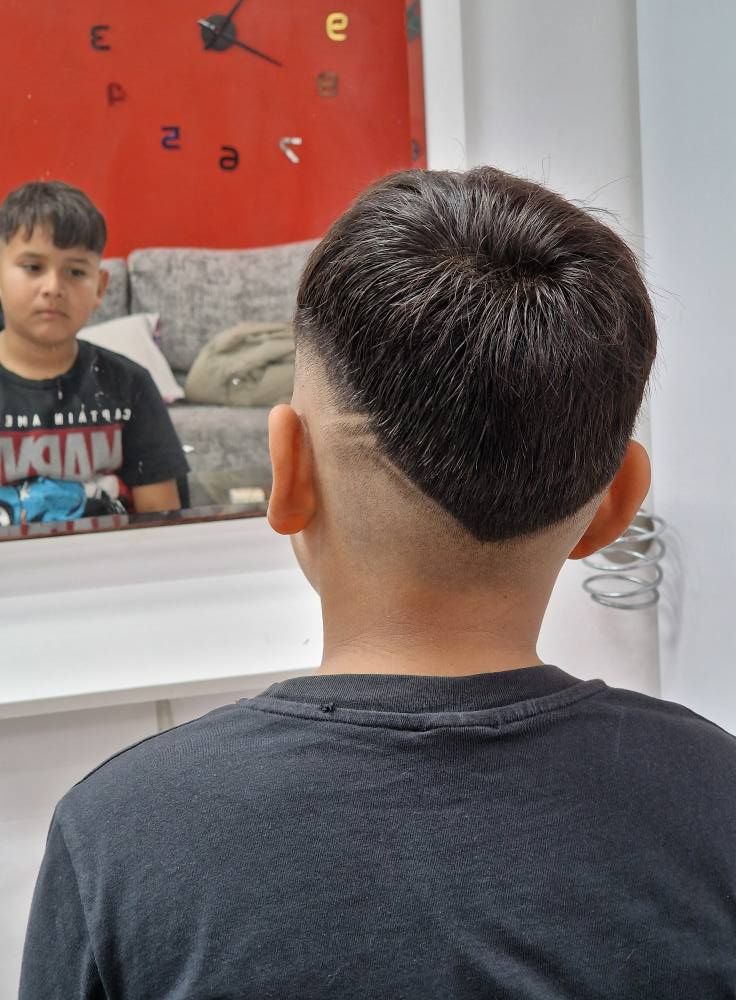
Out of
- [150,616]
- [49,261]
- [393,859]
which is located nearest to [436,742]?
[393,859]

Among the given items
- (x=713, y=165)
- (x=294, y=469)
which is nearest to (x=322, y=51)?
(x=713, y=165)

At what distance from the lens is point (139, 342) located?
130 centimetres

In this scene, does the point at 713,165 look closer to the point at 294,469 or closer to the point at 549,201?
the point at 549,201

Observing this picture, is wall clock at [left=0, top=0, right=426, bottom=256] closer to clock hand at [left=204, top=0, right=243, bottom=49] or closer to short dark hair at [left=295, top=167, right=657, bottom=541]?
clock hand at [left=204, top=0, right=243, bottom=49]

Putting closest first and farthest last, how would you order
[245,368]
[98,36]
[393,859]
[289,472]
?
1. [393,859]
2. [289,472]
3. [98,36]
4. [245,368]

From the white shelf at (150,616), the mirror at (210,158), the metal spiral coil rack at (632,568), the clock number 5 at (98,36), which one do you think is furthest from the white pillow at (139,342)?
the metal spiral coil rack at (632,568)

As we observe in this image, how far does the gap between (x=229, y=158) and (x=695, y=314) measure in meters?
0.65

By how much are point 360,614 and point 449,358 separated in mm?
183

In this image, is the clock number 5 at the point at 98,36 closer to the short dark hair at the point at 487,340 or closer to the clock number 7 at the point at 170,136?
the clock number 7 at the point at 170,136

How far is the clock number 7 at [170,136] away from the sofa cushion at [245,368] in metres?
0.25

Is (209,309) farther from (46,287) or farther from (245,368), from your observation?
(46,287)

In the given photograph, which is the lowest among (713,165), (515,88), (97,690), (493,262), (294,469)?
(97,690)

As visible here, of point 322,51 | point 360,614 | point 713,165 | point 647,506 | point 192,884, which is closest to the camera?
point 192,884

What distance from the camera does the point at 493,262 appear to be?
57 cm
